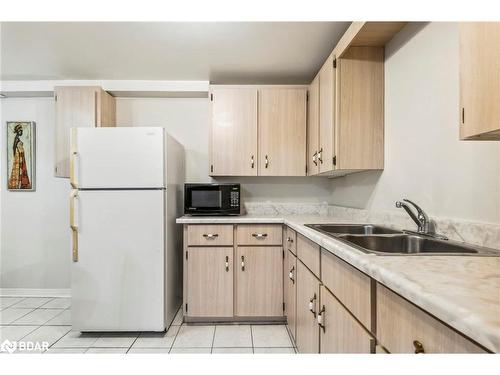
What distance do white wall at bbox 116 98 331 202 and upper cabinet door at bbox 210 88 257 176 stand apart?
1.25ft

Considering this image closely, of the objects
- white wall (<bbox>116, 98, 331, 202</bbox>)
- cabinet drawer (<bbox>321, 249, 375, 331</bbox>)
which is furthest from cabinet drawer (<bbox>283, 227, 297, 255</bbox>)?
white wall (<bbox>116, 98, 331, 202</bbox>)

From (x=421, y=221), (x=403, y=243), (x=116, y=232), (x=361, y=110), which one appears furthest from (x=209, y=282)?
(x=361, y=110)

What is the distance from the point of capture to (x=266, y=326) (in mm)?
2320

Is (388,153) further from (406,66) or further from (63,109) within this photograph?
(63,109)

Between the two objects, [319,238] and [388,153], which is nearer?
[319,238]

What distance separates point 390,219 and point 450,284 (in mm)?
1225

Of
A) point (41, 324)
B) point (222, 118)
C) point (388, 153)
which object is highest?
point (222, 118)

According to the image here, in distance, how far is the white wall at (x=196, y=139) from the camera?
9.97ft

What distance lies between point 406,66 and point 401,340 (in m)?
1.58

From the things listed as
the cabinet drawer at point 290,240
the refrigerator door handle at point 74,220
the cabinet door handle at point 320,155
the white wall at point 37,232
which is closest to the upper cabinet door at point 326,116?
the cabinet door handle at point 320,155

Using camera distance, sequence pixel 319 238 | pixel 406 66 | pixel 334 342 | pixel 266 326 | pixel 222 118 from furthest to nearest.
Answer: pixel 222 118 → pixel 266 326 → pixel 406 66 → pixel 319 238 → pixel 334 342

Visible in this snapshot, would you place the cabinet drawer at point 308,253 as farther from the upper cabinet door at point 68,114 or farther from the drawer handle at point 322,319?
the upper cabinet door at point 68,114

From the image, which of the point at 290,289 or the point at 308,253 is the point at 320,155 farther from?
the point at 290,289

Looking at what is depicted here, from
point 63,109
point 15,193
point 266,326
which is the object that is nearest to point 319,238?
point 266,326
